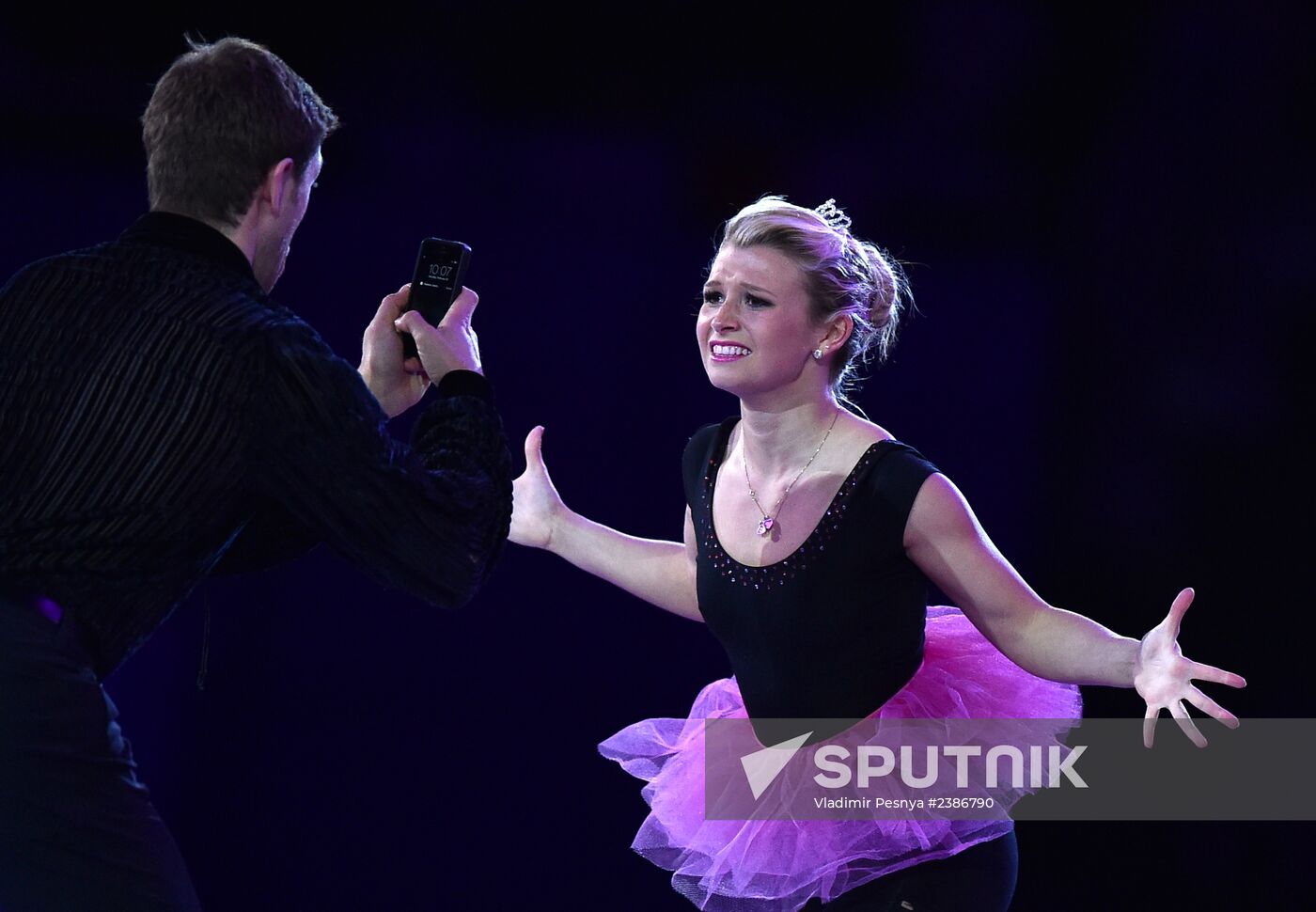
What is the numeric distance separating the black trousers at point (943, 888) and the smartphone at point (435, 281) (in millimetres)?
1147

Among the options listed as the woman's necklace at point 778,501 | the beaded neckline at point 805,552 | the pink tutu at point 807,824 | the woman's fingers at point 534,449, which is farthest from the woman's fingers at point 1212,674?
the woman's fingers at point 534,449

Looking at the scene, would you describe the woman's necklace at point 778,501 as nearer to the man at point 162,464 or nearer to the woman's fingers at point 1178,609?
the woman's fingers at point 1178,609

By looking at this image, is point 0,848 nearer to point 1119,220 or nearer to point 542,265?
point 542,265

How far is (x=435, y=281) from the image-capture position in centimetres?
185

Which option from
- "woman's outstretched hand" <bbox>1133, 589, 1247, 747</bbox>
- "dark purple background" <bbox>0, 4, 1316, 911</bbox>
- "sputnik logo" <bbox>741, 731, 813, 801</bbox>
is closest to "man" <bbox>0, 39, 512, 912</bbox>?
"sputnik logo" <bbox>741, 731, 813, 801</bbox>

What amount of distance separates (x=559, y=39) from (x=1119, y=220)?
1511 mm

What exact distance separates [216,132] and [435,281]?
41cm

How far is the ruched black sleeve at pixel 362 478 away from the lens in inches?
54.7

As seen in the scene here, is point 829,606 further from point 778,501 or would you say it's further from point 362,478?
point 362,478

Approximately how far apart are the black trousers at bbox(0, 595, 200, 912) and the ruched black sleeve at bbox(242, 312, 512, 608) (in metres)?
0.27

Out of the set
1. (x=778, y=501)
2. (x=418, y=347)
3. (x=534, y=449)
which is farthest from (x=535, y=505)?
(x=418, y=347)

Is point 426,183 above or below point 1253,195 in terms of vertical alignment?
below

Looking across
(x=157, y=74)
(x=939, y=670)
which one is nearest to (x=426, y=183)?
(x=157, y=74)

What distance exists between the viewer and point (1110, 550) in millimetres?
3385
